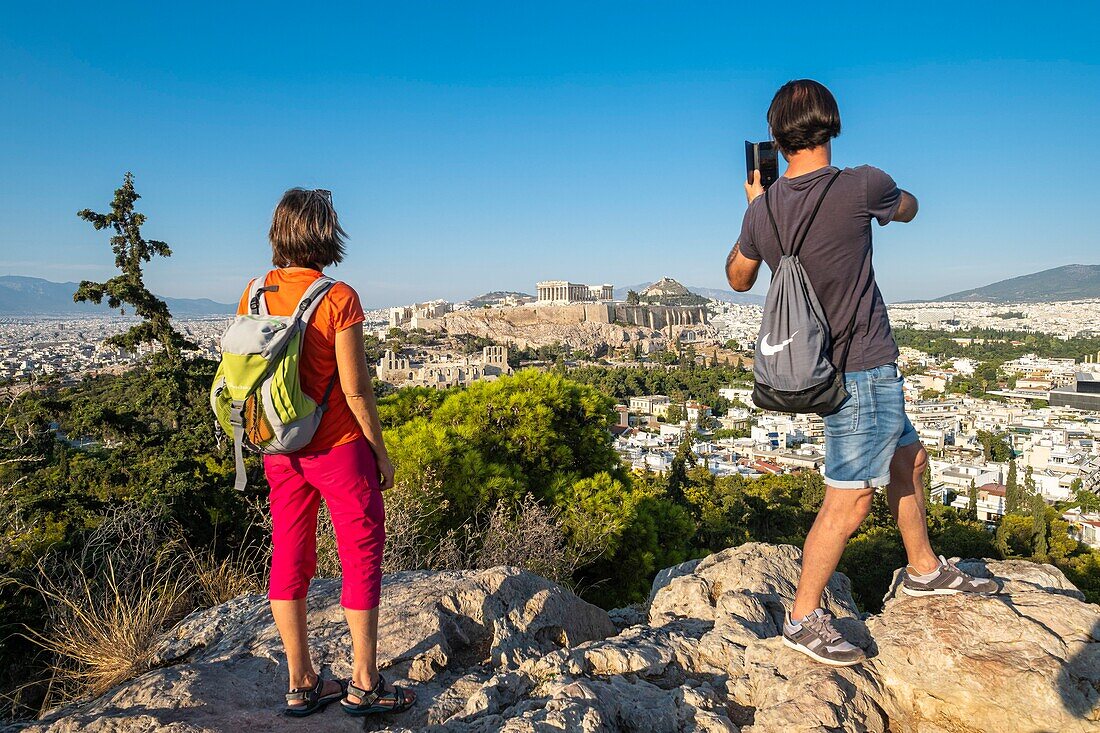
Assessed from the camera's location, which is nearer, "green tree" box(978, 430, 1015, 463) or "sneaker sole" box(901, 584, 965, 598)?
"sneaker sole" box(901, 584, 965, 598)

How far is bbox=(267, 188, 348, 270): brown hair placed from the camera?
1.77m

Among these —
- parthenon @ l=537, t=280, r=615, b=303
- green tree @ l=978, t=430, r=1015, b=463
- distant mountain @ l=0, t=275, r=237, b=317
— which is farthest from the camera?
distant mountain @ l=0, t=275, r=237, b=317

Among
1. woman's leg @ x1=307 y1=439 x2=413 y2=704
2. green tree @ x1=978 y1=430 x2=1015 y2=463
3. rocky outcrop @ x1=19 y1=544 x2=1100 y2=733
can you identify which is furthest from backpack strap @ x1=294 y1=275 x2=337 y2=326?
green tree @ x1=978 y1=430 x2=1015 y2=463

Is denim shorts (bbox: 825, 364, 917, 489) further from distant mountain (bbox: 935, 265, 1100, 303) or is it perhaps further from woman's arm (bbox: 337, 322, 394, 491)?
distant mountain (bbox: 935, 265, 1100, 303)

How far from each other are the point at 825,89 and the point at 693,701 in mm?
1634

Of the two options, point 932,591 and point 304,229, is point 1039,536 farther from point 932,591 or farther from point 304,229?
point 304,229

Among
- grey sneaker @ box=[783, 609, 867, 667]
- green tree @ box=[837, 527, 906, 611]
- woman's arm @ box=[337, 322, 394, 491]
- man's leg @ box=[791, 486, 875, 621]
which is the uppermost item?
woman's arm @ box=[337, 322, 394, 491]

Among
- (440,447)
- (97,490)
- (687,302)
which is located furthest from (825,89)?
(687,302)

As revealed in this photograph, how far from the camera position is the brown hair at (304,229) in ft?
5.82

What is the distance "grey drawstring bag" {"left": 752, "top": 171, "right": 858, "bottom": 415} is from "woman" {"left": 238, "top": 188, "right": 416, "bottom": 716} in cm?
104

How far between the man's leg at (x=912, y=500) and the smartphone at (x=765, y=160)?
0.88 m

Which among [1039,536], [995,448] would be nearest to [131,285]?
[1039,536]

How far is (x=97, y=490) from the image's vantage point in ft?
17.9

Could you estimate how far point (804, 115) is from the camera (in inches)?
69.2
